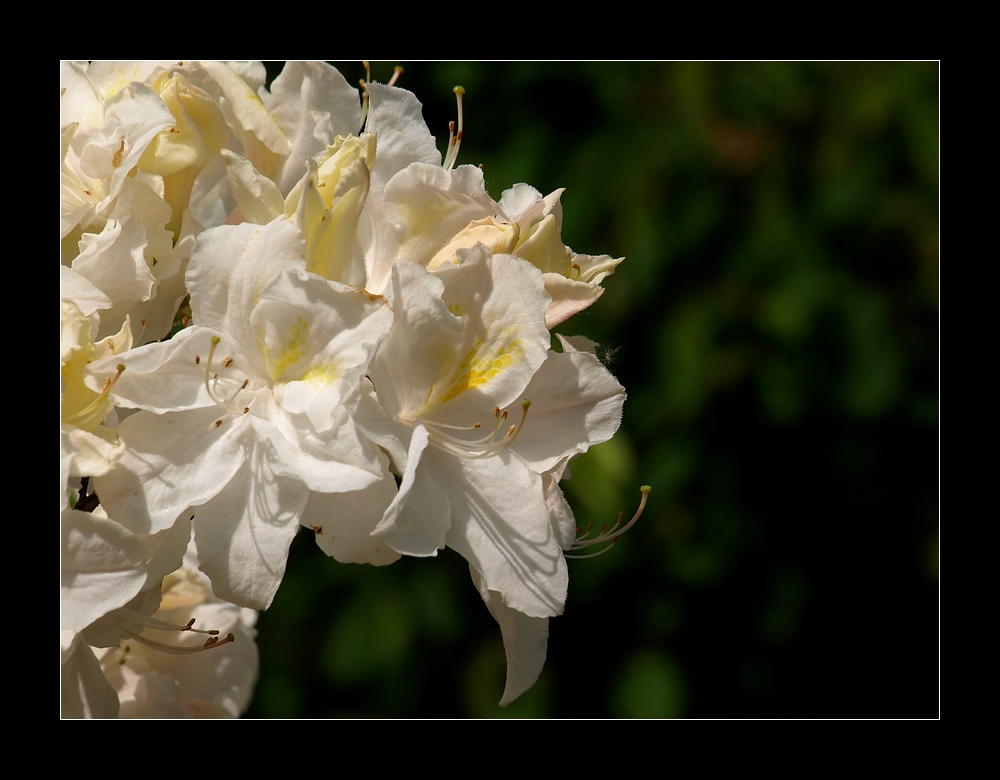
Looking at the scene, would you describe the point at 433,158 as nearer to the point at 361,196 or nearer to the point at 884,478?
the point at 361,196

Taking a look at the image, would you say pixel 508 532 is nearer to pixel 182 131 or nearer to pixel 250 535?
pixel 250 535

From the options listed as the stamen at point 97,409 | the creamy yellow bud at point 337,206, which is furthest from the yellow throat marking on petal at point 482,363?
the stamen at point 97,409

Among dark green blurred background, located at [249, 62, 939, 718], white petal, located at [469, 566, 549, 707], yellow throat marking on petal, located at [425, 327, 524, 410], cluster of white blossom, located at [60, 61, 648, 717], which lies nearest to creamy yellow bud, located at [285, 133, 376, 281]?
Answer: cluster of white blossom, located at [60, 61, 648, 717]

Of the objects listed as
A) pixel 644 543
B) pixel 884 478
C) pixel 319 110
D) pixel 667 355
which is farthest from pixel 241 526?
pixel 884 478

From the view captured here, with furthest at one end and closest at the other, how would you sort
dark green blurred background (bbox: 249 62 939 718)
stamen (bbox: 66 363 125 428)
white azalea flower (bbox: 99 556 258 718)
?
dark green blurred background (bbox: 249 62 939 718) → white azalea flower (bbox: 99 556 258 718) → stamen (bbox: 66 363 125 428)

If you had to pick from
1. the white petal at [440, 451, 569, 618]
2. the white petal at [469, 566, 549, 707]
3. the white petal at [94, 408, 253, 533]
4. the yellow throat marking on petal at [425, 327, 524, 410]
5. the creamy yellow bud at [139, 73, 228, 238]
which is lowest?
the white petal at [469, 566, 549, 707]

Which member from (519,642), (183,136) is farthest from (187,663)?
(183,136)

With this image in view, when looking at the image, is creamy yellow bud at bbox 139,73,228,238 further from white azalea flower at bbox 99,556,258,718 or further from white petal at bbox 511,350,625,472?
white azalea flower at bbox 99,556,258,718
